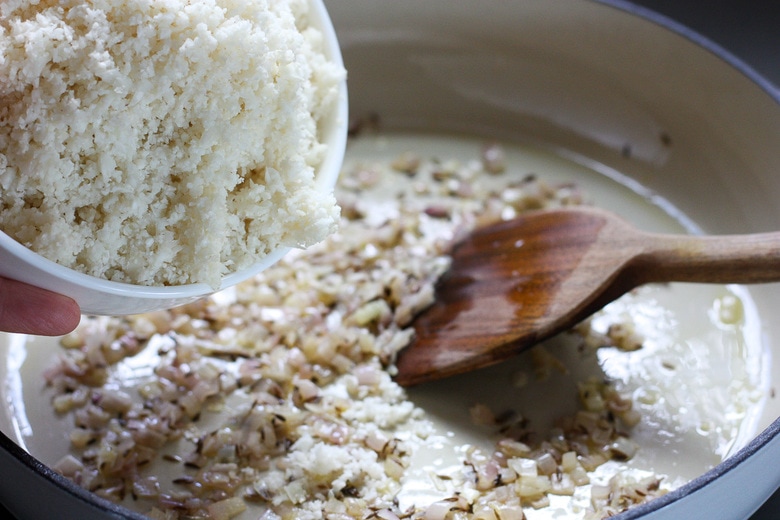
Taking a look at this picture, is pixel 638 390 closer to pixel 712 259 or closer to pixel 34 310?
pixel 712 259

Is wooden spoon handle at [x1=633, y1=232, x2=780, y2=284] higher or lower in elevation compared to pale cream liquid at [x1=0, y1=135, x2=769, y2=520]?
higher

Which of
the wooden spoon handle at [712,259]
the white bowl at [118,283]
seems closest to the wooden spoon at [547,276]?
the wooden spoon handle at [712,259]

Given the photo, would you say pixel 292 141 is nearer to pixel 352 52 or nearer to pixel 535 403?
pixel 535 403

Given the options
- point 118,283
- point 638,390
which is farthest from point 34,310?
point 638,390

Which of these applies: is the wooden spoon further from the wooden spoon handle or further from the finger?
the finger

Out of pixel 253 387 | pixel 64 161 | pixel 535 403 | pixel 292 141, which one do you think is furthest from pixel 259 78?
pixel 535 403

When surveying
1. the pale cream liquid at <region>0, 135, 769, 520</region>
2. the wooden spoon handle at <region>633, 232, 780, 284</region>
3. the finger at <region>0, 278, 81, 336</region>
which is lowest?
the pale cream liquid at <region>0, 135, 769, 520</region>

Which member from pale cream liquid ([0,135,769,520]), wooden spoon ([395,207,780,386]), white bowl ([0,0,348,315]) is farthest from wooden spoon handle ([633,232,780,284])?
white bowl ([0,0,348,315])

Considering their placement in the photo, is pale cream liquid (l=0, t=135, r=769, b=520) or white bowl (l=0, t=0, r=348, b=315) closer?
white bowl (l=0, t=0, r=348, b=315)
